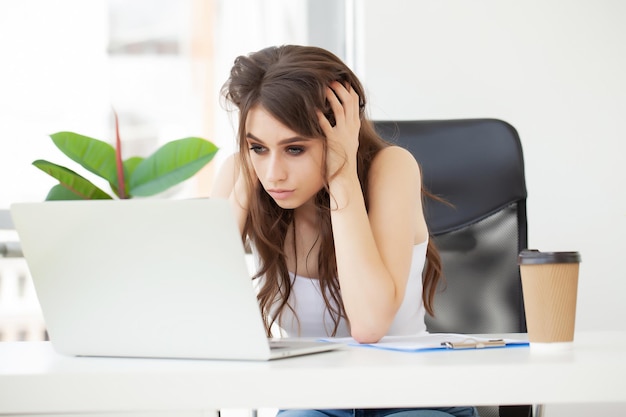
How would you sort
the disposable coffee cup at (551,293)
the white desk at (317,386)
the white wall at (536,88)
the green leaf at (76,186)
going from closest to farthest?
the white desk at (317,386)
the disposable coffee cup at (551,293)
the green leaf at (76,186)
the white wall at (536,88)

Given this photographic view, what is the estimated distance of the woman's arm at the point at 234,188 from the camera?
1590 mm

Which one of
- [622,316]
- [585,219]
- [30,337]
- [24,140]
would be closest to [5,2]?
[24,140]

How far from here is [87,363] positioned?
88 cm

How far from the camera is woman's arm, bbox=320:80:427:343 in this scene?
124 cm

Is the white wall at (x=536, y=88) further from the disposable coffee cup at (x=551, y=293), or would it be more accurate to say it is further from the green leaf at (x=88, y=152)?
the disposable coffee cup at (x=551, y=293)

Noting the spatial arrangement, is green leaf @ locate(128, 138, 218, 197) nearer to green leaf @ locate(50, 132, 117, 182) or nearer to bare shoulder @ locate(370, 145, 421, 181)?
green leaf @ locate(50, 132, 117, 182)

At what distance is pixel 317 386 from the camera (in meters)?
0.72

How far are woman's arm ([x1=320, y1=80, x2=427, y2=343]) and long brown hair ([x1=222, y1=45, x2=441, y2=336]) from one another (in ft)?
0.11

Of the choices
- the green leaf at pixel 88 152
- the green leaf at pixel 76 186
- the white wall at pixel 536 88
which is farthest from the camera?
the white wall at pixel 536 88

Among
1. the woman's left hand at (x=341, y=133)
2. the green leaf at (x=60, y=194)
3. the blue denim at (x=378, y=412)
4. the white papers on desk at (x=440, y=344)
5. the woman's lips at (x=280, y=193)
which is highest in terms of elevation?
the woman's left hand at (x=341, y=133)

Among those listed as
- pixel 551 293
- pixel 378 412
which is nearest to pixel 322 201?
pixel 378 412

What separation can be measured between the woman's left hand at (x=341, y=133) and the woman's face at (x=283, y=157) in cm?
2

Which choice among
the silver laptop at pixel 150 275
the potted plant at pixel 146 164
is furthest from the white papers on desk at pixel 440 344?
the potted plant at pixel 146 164

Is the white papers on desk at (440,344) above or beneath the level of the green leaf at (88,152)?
beneath
